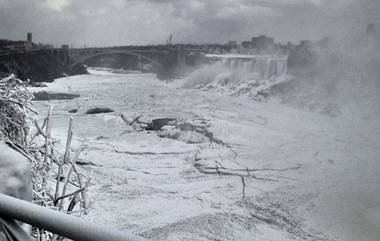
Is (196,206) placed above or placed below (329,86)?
below

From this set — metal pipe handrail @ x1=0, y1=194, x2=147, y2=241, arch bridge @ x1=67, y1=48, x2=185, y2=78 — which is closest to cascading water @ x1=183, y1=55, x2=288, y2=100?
arch bridge @ x1=67, y1=48, x2=185, y2=78

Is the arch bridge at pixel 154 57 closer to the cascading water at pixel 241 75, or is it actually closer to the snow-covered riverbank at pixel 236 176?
the cascading water at pixel 241 75

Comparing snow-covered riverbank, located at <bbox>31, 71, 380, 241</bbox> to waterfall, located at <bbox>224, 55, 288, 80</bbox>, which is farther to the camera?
waterfall, located at <bbox>224, 55, 288, 80</bbox>

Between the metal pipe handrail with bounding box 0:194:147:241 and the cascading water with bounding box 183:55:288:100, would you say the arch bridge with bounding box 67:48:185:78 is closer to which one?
the cascading water with bounding box 183:55:288:100

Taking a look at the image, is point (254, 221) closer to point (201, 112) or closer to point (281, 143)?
point (281, 143)

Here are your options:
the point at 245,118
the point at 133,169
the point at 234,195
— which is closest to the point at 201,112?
the point at 245,118
